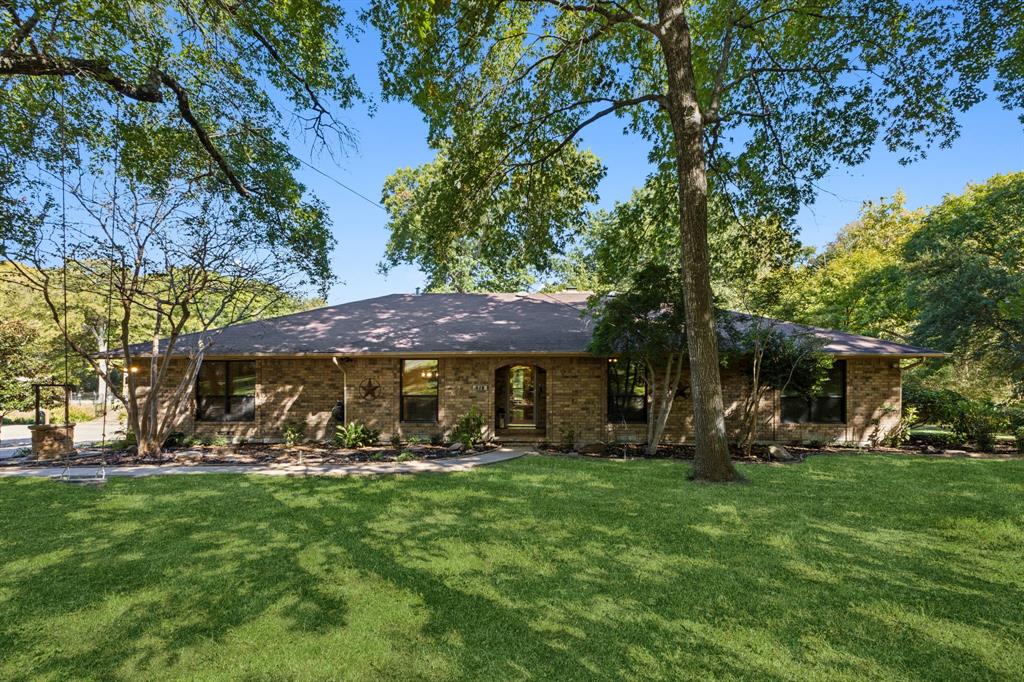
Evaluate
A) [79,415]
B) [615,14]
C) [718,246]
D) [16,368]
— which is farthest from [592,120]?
[79,415]

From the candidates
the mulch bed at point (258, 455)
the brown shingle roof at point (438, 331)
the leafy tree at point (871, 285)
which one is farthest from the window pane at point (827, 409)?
the mulch bed at point (258, 455)

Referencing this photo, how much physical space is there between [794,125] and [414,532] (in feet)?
41.0

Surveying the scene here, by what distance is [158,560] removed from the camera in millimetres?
4590

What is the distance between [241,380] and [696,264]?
12189mm

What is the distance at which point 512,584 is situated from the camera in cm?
407

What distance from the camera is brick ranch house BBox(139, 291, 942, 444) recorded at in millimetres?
12484

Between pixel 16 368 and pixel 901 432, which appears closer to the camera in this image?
pixel 901 432

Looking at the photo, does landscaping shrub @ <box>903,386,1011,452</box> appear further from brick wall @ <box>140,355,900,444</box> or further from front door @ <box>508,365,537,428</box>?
front door @ <box>508,365,537,428</box>

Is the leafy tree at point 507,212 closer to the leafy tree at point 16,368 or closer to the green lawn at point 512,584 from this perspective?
the green lawn at point 512,584

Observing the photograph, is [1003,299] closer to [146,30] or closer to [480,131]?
[480,131]

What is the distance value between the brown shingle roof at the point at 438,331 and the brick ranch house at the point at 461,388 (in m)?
0.07

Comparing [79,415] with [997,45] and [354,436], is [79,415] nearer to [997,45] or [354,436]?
[354,436]

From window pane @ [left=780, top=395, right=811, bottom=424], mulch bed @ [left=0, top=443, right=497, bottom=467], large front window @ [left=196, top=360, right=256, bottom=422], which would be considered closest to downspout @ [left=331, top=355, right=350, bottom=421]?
mulch bed @ [left=0, top=443, right=497, bottom=467]

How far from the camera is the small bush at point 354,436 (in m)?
12.2
